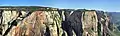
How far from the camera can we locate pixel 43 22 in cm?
4384

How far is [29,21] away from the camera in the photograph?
1647 inches

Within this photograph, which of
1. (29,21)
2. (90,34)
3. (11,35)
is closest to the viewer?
(11,35)

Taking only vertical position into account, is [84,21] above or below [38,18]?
below

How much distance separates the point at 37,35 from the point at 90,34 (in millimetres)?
51477

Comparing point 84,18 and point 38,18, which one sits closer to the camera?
point 38,18

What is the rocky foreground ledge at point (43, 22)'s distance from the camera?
1624 inches

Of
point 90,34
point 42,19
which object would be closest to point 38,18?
point 42,19

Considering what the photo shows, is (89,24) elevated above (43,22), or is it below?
below

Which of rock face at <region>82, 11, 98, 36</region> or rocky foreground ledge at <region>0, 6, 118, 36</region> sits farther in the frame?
rock face at <region>82, 11, 98, 36</region>

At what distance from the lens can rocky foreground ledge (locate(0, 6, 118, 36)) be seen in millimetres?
41250

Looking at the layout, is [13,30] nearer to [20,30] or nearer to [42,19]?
[20,30]

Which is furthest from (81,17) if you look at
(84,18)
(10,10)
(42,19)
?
(42,19)

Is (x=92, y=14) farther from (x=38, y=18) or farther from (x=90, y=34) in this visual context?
(x=38, y=18)

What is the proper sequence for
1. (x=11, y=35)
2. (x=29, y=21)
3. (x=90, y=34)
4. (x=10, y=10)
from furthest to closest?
(x=90, y=34)
(x=10, y=10)
(x=29, y=21)
(x=11, y=35)
